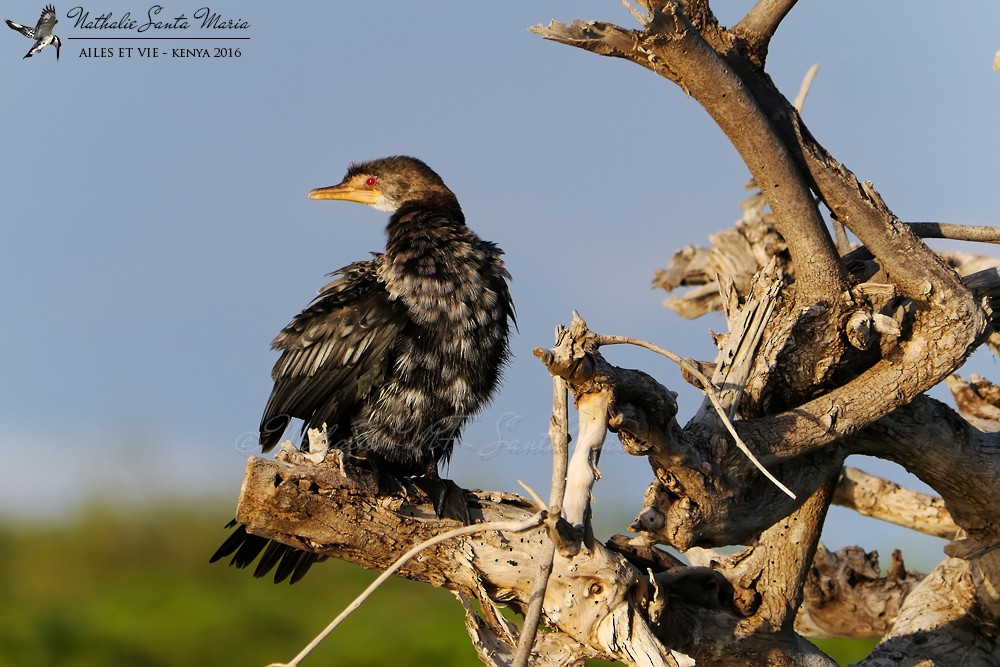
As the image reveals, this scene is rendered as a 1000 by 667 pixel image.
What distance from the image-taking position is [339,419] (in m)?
3.88

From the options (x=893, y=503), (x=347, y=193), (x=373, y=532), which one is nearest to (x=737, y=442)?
(x=373, y=532)

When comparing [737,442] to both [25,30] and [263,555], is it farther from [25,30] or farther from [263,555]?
[25,30]

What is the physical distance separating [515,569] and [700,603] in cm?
82

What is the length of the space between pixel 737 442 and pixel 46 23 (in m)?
4.09

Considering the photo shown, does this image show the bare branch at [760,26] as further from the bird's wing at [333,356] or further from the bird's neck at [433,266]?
the bird's wing at [333,356]

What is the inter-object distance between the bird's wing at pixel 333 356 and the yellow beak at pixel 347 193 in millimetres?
673

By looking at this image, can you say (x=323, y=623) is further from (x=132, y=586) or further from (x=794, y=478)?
(x=794, y=478)

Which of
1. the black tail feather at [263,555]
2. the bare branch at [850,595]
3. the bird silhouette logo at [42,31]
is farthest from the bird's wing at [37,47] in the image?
the bare branch at [850,595]

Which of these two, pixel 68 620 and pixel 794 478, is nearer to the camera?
pixel 794 478

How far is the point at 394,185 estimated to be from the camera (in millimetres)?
4547

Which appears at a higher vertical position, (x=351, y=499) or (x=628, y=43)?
(x=628, y=43)

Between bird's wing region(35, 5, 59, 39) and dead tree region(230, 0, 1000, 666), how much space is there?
9.70 ft

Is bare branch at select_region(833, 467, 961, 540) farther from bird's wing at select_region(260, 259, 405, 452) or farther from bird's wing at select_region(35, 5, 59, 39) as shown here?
bird's wing at select_region(35, 5, 59, 39)

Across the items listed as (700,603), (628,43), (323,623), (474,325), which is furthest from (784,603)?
(323,623)
